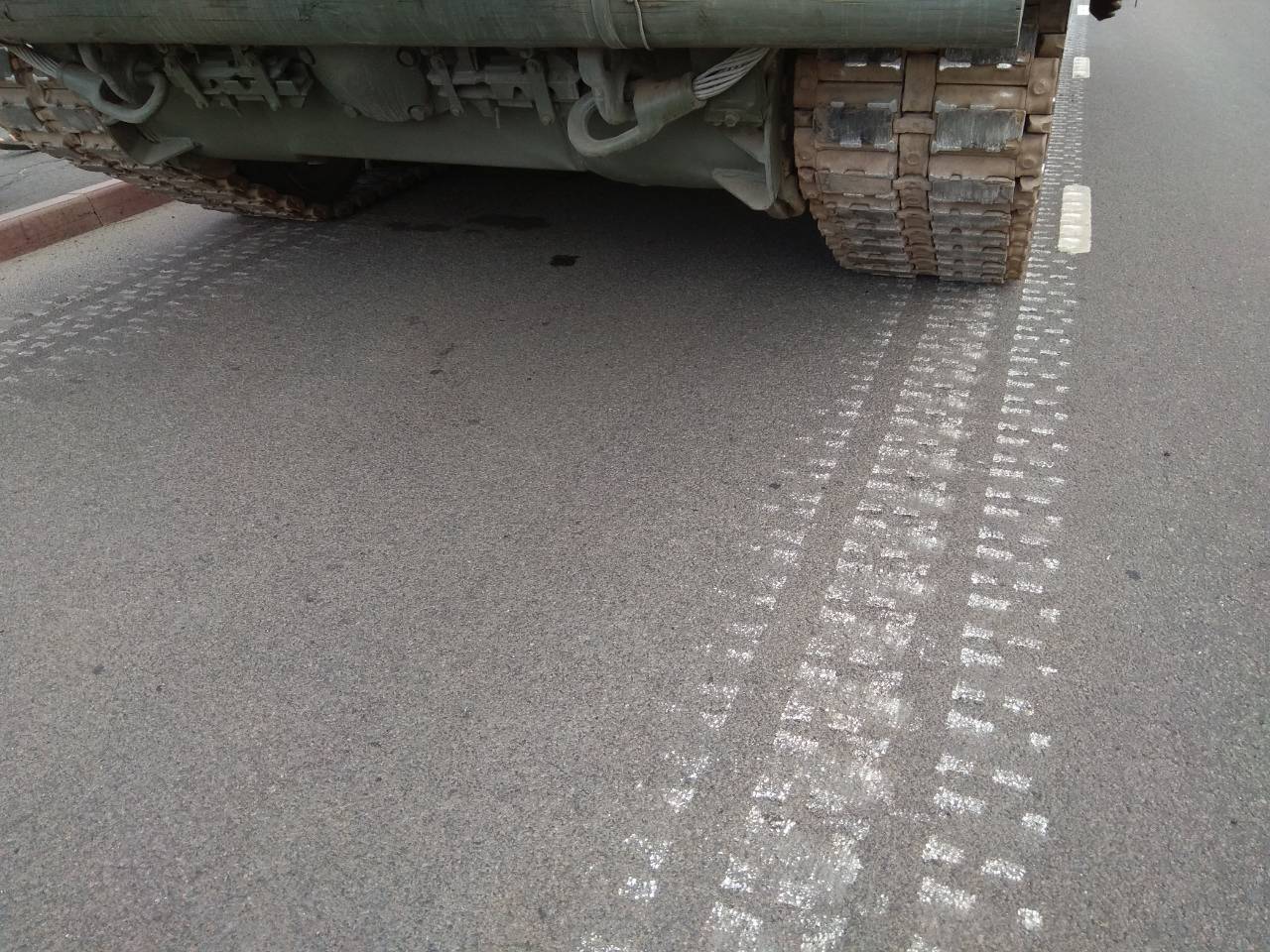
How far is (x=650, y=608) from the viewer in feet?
7.20

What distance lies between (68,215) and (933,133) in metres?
4.44

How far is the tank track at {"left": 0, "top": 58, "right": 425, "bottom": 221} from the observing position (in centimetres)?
344

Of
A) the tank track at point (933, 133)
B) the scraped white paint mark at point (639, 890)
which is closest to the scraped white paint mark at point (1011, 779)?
the scraped white paint mark at point (639, 890)

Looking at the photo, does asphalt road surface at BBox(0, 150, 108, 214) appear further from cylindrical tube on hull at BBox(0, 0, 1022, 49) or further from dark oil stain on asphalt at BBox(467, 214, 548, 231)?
cylindrical tube on hull at BBox(0, 0, 1022, 49)

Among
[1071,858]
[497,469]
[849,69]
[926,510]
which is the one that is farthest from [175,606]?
[849,69]

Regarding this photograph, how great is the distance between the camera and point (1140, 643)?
199cm

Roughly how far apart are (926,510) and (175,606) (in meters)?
1.93

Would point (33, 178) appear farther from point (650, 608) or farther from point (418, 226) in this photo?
point (650, 608)

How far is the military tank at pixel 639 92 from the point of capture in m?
2.09

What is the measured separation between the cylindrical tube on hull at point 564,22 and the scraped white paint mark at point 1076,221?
6.81ft

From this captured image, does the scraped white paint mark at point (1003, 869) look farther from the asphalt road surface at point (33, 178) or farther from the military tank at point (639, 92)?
the asphalt road surface at point (33, 178)

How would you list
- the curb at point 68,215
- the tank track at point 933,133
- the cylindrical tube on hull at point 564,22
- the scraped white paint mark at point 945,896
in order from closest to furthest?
the scraped white paint mark at point 945,896
the cylindrical tube on hull at point 564,22
the tank track at point 933,133
the curb at point 68,215

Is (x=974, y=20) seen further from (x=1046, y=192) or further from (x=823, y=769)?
(x=1046, y=192)

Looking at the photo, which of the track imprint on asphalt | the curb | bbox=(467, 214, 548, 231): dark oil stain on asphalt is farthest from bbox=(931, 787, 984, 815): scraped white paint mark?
the curb
